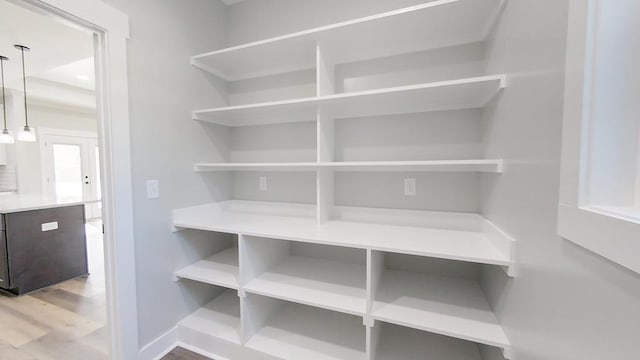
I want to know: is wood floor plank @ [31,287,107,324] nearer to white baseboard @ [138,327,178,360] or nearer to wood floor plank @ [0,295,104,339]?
wood floor plank @ [0,295,104,339]

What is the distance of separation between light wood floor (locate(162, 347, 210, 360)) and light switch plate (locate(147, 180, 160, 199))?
3.61 feet

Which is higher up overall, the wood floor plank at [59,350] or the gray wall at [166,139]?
the gray wall at [166,139]

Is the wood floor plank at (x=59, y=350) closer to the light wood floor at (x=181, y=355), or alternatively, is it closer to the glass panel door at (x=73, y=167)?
the light wood floor at (x=181, y=355)

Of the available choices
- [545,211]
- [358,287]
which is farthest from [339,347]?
[545,211]

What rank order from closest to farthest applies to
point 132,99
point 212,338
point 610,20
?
1. point 610,20
2. point 132,99
3. point 212,338

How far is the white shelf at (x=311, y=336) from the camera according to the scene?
5.02 feet

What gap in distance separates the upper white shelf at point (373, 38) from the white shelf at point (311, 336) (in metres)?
1.91


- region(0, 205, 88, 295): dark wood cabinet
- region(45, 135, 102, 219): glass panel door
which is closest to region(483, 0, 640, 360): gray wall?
region(0, 205, 88, 295): dark wood cabinet

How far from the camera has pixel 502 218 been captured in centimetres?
119

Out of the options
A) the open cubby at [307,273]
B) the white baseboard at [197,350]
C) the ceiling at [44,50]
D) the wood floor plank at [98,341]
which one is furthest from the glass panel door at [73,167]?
the open cubby at [307,273]

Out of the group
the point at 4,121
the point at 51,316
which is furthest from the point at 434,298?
the point at 4,121

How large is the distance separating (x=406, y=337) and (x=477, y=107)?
155 centimetres

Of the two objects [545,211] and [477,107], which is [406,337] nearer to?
[545,211]

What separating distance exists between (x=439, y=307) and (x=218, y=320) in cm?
154
